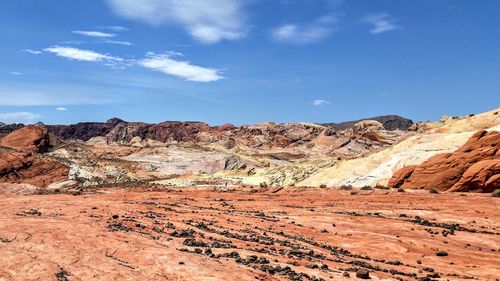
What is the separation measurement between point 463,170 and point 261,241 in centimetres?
2617

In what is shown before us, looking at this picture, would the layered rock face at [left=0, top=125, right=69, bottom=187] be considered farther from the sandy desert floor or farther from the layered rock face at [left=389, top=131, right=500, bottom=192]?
the layered rock face at [left=389, top=131, right=500, bottom=192]

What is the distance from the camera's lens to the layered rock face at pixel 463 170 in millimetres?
36375

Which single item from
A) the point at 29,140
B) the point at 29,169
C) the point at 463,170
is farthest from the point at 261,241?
the point at 29,140

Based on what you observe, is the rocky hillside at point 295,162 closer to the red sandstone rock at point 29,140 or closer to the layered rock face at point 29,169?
the red sandstone rock at point 29,140

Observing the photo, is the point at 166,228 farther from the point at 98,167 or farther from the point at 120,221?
the point at 98,167

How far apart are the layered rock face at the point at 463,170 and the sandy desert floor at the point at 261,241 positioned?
10.4 feet

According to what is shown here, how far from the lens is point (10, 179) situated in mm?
52625

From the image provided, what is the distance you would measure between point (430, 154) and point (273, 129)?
101 metres

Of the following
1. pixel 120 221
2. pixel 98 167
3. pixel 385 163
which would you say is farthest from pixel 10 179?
pixel 385 163

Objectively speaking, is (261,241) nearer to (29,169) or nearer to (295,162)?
(29,169)

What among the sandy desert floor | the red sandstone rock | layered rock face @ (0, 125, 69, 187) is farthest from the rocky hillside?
the sandy desert floor

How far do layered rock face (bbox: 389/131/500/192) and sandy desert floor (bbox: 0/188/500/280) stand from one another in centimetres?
316

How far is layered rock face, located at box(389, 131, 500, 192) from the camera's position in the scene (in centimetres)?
3638

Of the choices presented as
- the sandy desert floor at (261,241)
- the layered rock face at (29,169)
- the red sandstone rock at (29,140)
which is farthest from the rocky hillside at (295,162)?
the sandy desert floor at (261,241)
